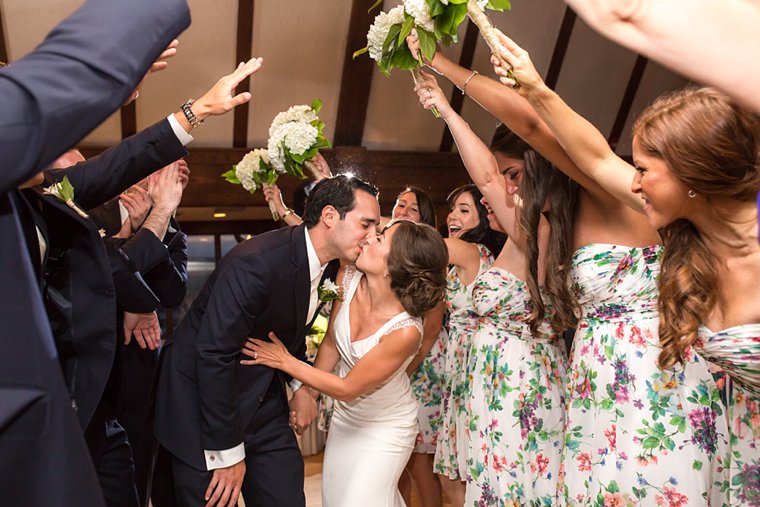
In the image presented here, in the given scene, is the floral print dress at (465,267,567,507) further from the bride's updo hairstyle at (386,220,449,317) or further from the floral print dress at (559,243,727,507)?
the floral print dress at (559,243,727,507)

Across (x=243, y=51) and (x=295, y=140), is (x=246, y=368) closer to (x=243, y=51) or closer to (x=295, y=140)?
(x=295, y=140)

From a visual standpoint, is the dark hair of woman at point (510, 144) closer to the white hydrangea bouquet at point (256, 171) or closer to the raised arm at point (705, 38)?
the white hydrangea bouquet at point (256, 171)

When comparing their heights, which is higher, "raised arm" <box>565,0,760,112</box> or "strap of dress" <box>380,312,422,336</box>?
"raised arm" <box>565,0,760,112</box>

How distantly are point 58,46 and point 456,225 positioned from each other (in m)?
3.65

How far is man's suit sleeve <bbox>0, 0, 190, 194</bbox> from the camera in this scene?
90 centimetres

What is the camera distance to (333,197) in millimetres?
3160

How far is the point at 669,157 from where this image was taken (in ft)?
6.12

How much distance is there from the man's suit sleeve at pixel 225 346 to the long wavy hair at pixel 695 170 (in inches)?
57.1

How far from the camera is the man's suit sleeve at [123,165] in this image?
249 centimetres

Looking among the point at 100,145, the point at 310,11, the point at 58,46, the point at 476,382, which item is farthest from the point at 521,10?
the point at 58,46

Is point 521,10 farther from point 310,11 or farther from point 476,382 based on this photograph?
point 476,382

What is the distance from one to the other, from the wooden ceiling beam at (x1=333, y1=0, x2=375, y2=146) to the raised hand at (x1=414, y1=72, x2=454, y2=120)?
5143 millimetres

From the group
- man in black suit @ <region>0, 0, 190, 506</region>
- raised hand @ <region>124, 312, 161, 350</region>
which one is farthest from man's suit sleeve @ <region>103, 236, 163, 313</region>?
man in black suit @ <region>0, 0, 190, 506</region>

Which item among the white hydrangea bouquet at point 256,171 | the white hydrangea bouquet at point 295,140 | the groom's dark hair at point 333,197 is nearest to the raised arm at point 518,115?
the groom's dark hair at point 333,197
